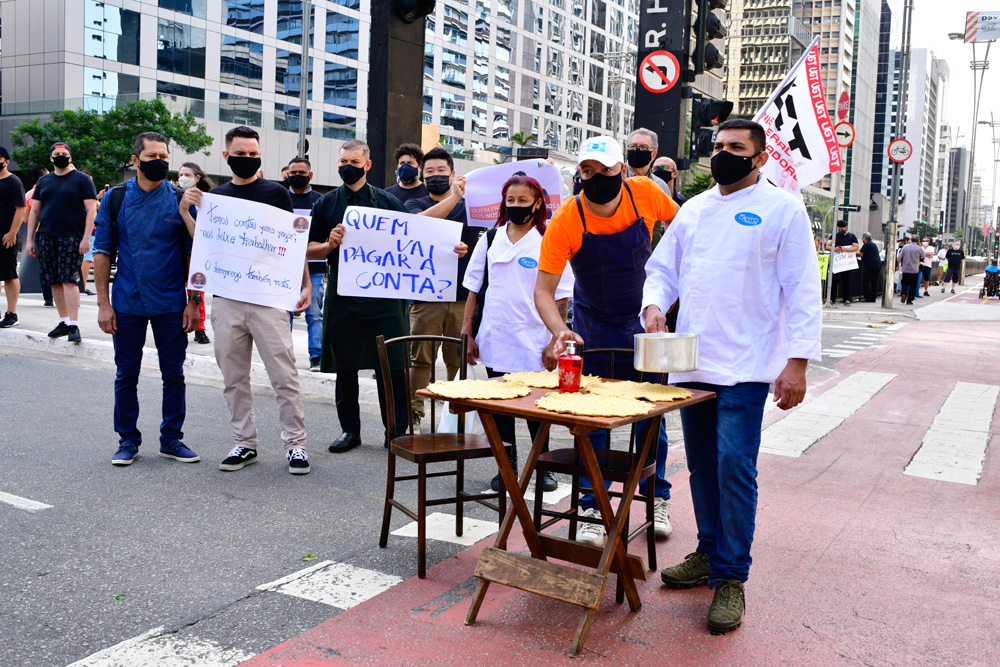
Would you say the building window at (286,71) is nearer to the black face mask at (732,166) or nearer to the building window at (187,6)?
the building window at (187,6)

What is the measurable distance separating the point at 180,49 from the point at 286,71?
7.51 m

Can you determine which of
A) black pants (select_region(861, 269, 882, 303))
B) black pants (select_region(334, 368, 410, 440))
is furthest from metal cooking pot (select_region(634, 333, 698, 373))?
black pants (select_region(861, 269, 882, 303))

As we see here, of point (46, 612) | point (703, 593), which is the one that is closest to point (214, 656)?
point (46, 612)

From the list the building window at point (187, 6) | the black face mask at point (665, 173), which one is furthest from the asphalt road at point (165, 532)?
Result: the building window at point (187, 6)

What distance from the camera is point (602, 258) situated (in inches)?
180

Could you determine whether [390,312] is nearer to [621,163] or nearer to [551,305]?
[551,305]

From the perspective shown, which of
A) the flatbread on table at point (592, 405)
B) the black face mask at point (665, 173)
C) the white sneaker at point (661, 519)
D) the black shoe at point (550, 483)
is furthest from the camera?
the black face mask at point (665, 173)

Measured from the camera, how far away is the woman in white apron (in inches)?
208

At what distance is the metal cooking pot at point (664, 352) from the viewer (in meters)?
3.52

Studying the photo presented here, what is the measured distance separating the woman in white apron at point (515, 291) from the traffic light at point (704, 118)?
4224mm

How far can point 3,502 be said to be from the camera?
4.97 m

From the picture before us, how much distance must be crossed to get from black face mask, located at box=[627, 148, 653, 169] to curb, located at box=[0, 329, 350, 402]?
3115mm

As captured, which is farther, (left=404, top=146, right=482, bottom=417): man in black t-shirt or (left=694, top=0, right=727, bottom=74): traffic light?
(left=694, top=0, right=727, bottom=74): traffic light

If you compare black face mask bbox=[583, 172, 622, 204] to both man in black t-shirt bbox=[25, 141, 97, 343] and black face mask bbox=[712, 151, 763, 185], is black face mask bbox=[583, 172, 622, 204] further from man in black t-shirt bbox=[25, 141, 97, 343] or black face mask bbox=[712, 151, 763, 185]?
man in black t-shirt bbox=[25, 141, 97, 343]
